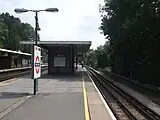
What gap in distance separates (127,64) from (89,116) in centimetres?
3564

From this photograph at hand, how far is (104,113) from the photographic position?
12508 mm

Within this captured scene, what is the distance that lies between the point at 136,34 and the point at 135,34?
0.12 meters

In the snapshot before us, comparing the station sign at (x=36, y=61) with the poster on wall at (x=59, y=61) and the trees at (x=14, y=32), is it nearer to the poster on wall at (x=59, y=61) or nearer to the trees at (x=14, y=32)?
the poster on wall at (x=59, y=61)

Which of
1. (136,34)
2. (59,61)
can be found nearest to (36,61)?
(136,34)

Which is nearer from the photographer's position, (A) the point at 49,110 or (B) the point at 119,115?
(A) the point at 49,110

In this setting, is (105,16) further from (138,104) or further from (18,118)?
(18,118)

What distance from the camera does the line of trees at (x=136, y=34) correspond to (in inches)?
1179

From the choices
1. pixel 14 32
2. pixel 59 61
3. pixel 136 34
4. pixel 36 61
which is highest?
pixel 14 32

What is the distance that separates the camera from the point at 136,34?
1299 inches

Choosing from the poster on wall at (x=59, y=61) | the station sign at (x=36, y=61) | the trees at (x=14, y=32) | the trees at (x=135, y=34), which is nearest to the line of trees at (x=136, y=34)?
the trees at (x=135, y=34)

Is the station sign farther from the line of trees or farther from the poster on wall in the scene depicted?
the poster on wall

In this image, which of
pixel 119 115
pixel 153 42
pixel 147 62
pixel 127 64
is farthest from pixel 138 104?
pixel 127 64

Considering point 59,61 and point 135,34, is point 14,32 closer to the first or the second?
point 59,61

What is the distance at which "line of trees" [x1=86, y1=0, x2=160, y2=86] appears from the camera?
98.2 feet
